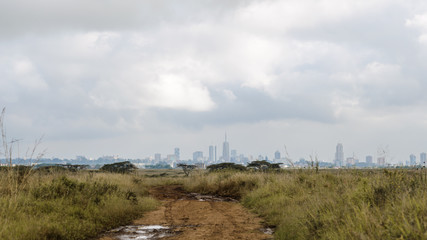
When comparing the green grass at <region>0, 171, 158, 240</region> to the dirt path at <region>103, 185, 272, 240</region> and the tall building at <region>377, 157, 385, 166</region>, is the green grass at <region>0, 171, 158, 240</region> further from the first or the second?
the tall building at <region>377, 157, 385, 166</region>

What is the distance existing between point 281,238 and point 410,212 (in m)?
4.12

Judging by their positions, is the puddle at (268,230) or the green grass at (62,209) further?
the puddle at (268,230)

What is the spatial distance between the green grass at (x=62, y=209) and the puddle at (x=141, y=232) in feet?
1.74

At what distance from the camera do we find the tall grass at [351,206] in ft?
19.9

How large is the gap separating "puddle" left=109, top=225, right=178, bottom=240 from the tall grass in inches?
134

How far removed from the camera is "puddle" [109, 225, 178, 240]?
420 inches

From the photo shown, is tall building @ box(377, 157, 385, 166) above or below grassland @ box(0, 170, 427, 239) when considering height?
above

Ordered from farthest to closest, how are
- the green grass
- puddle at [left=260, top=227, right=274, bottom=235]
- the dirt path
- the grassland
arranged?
puddle at [left=260, top=227, right=274, bottom=235], the dirt path, the green grass, the grassland

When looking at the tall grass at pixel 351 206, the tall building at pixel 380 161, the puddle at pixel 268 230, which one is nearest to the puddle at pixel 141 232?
the puddle at pixel 268 230

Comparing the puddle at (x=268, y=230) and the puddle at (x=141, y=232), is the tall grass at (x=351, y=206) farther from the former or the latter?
the puddle at (x=141, y=232)

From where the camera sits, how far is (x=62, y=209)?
12.0 metres

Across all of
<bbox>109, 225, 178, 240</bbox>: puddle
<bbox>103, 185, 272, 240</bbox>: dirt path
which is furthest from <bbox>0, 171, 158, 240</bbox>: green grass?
<bbox>103, 185, 272, 240</bbox>: dirt path

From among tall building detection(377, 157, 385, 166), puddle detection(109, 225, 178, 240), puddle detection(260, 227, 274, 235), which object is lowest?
puddle detection(260, 227, 274, 235)

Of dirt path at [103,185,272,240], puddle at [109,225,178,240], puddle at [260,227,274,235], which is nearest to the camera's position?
puddle at [109,225,178,240]
